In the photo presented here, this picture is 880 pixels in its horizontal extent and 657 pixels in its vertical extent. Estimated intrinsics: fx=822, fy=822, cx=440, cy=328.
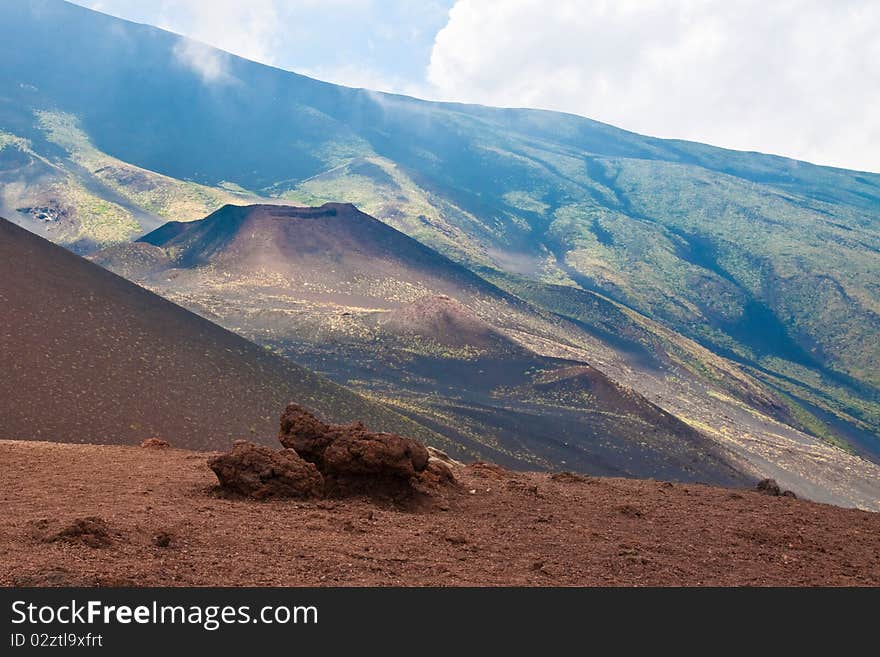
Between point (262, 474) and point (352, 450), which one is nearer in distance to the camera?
point (262, 474)

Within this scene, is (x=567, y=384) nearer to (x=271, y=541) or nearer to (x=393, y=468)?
(x=393, y=468)

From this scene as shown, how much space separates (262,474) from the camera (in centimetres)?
1441

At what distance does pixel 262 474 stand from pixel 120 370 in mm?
17971

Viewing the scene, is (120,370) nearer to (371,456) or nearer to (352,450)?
(352,450)

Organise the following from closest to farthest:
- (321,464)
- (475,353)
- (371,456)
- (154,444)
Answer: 1. (371,456)
2. (321,464)
3. (154,444)
4. (475,353)

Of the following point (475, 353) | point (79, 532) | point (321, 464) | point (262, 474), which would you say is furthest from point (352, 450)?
point (475, 353)

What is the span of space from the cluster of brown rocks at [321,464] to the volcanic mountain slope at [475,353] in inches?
1093

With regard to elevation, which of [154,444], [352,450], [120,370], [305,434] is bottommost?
[120,370]

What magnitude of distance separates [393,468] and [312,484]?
1.49m

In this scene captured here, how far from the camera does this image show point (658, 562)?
470 inches

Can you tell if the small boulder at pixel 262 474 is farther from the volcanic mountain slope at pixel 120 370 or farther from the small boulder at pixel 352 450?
the volcanic mountain slope at pixel 120 370

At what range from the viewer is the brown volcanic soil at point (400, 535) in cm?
967

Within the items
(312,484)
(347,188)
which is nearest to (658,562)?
(312,484)

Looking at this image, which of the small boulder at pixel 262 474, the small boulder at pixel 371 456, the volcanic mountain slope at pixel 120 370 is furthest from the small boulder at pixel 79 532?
the volcanic mountain slope at pixel 120 370
